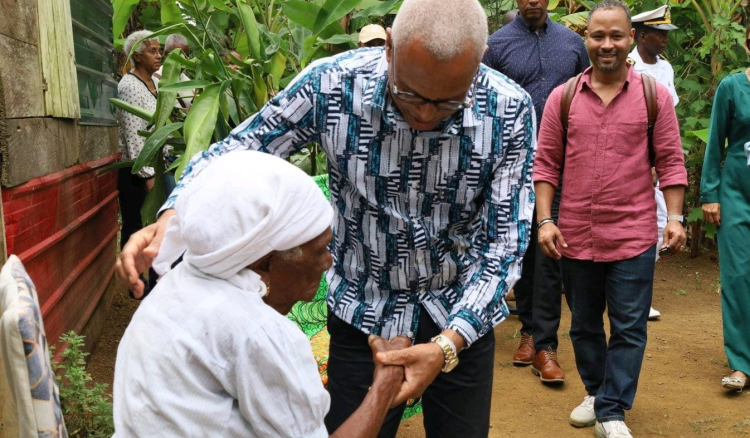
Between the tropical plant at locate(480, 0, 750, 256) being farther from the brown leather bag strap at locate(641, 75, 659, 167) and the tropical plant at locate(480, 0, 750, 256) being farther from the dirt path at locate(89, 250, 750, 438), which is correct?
the brown leather bag strap at locate(641, 75, 659, 167)

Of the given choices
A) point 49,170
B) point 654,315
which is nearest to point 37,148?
point 49,170

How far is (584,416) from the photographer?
16.9 feet

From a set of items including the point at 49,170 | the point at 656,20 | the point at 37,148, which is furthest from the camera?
the point at 656,20

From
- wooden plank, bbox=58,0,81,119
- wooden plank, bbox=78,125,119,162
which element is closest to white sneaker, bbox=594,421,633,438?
wooden plank, bbox=58,0,81,119

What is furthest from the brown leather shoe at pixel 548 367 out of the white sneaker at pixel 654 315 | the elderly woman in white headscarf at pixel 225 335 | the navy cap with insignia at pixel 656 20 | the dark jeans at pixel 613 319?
the elderly woman in white headscarf at pixel 225 335

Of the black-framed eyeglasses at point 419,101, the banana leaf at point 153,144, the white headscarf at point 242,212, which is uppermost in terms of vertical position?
the black-framed eyeglasses at point 419,101

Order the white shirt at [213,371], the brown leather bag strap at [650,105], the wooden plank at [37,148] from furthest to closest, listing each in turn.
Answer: the brown leather bag strap at [650,105] → the wooden plank at [37,148] → the white shirt at [213,371]

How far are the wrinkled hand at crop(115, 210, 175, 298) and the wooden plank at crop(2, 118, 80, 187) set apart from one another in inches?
77.1

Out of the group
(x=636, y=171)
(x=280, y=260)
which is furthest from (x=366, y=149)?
(x=636, y=171)

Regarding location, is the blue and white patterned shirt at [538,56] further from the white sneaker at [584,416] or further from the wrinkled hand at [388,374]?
the wrinkled hand at [388,374]

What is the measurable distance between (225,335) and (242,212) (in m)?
0.25

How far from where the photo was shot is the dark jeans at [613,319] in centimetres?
466

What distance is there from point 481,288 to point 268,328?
93 cm

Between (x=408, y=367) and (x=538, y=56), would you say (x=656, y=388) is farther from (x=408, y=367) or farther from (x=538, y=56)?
(x=408, y=367)
